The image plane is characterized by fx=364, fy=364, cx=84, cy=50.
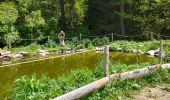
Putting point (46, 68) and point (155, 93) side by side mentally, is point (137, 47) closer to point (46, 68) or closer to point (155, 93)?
point (46, 68)

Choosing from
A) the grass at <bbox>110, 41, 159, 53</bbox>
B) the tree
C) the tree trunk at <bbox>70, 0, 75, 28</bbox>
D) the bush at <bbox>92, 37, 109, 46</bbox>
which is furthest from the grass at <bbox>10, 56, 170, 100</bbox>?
the tree trunk at <bbox>70, 0, 75, 28</bbox>

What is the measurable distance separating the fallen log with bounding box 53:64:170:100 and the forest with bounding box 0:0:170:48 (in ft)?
49.6

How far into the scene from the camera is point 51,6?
104ft

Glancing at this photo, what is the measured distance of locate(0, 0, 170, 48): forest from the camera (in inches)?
1043

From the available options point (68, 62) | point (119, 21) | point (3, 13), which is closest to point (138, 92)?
point (68, 62)

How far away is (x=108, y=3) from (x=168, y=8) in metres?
5.83

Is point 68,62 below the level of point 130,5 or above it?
Result: below

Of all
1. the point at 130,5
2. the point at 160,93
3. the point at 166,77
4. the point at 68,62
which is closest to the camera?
the point at 160,93

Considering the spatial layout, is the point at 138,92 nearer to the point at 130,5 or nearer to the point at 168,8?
the point at 168,8

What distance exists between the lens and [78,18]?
1281 inches

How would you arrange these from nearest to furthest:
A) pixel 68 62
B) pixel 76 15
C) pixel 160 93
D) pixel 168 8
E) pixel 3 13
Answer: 1. pixel 160 93
2. pixel 68 62
3. pixel 3 13
4. pixel 168 8
5. pixel 76 15

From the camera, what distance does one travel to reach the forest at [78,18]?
86.9 ft

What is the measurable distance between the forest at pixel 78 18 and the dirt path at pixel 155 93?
1595 centimetres

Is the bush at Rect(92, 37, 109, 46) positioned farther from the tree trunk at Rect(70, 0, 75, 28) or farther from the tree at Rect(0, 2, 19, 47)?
the tree trunk at Rect(70, 0, 75, 28)
